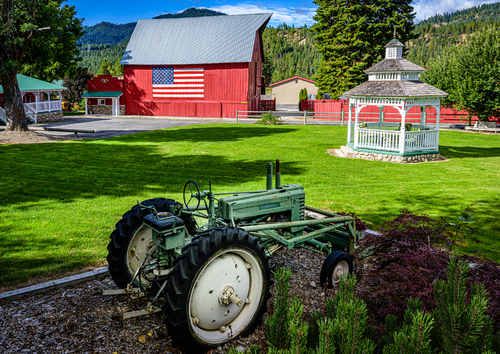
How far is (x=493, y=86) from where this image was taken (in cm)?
2719

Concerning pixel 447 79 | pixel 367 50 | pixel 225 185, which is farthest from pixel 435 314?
pixel 367 50

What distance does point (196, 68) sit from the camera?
4025 cm

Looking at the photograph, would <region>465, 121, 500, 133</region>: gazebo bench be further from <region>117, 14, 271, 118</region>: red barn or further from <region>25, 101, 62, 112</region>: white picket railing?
<region>25, 101, 62, 112</region>: white picket railing

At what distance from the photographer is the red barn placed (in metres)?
39.5

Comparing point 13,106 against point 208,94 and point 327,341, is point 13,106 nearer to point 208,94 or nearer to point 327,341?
point 208,94

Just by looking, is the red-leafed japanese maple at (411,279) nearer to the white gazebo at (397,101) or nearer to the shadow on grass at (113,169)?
the shadow on grass at (113,169)

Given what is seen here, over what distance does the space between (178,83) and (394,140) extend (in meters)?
28.2

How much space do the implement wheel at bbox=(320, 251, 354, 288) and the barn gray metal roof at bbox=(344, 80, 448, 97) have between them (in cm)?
1304

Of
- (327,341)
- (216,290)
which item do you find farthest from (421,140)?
(327,341)

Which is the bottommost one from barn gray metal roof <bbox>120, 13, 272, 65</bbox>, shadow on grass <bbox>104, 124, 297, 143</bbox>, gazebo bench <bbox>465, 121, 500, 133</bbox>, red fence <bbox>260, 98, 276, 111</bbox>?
shadow on grass <bbox>104, 124, 297, 143</bbox>

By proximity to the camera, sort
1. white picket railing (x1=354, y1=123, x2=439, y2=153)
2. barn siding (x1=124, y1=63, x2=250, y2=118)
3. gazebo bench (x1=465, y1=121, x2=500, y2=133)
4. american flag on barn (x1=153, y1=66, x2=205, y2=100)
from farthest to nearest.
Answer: american flag on barn (x1=153, y1=66, x2=205, y2=100), barn siding (x1=124, y1=63, x2=250, y2=118), gazebo bench (x1=465, y1=121, x2=500, y2=133), white picket railing (x1=354, y1=123, x2=439, y2=153)

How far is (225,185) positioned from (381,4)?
35.2 meters

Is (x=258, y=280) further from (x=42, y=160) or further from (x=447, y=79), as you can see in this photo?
(x=447, y=79)

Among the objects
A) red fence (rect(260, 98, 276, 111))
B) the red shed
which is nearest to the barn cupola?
red fence (rect(260, 98, 276, 111))
